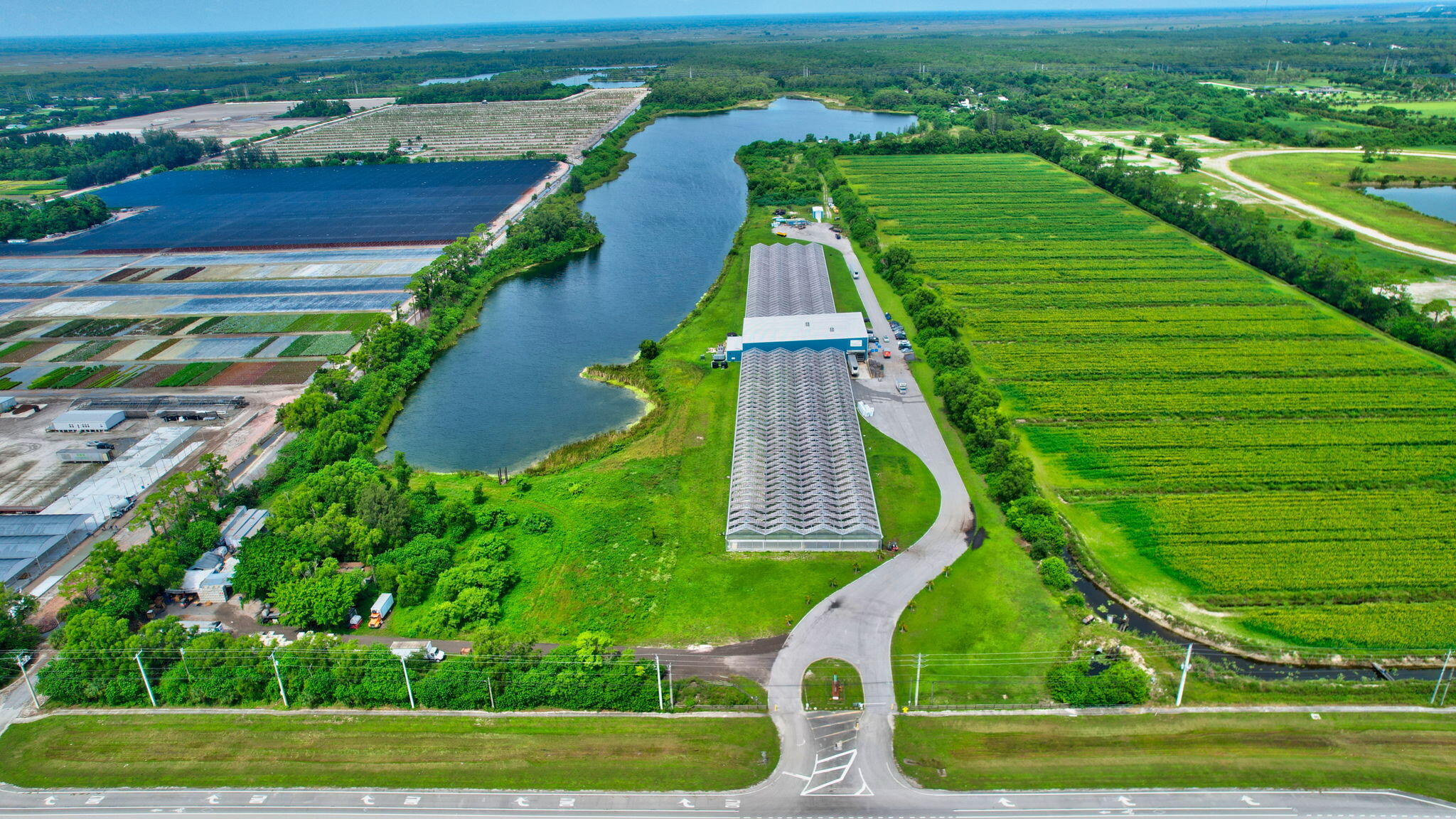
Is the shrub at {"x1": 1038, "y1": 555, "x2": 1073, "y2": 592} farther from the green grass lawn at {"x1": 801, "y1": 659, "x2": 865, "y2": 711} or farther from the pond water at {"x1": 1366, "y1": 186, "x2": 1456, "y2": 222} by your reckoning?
the pond water at {"x1": 1366, "y1": 186, "x2": 1456, "y2": 222}

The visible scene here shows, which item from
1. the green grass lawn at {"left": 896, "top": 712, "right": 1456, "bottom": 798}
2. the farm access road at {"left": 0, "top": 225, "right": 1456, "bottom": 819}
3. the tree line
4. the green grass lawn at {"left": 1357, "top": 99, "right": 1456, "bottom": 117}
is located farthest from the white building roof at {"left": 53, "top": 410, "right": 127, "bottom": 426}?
the green grass lawn at {"left": 1357, "top": 99, "right": 1456, "bottom": 117}

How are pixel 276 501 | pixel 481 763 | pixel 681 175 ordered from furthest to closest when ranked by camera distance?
pixel 681 175
pixel 276 501
pixel 481 763

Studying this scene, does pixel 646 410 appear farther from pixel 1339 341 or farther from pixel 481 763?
pixel 1339 341

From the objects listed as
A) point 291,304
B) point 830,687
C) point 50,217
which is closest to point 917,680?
point 830,687

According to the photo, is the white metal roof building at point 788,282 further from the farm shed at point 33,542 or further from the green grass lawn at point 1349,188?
the green grass lawn at point 1349,188

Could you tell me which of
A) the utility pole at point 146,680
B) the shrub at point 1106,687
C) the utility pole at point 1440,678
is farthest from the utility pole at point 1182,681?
the utility pole at point 146,680

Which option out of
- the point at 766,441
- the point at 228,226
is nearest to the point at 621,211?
the point at 228,226

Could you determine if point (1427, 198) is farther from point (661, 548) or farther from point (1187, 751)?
point (661, 548)
